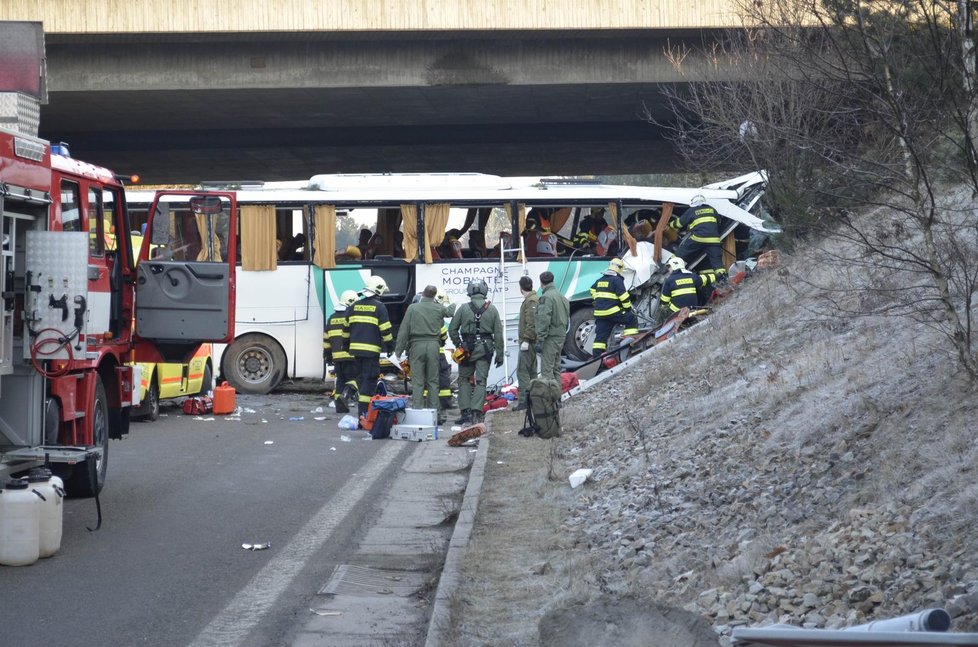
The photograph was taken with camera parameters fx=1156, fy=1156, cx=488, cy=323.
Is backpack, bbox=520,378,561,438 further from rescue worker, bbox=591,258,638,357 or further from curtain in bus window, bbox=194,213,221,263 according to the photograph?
rescue worker, bbox=591,258,638,357

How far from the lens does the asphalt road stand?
6.18m

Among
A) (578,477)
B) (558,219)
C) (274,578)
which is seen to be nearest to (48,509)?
(274,578)

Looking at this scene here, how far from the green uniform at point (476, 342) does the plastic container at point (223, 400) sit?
3.59 m

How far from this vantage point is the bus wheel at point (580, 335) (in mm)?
20734

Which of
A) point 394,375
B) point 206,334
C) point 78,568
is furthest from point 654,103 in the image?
point 78,568

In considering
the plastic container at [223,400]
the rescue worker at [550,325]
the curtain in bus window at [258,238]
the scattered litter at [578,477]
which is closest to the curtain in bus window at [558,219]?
the curtain in bus window at [258,238]

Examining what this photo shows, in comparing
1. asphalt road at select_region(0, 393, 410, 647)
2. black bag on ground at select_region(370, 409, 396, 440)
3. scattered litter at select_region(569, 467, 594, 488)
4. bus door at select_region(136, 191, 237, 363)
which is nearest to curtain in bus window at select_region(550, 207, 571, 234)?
black bag on ground at select_region(370, 409, 396, 440)

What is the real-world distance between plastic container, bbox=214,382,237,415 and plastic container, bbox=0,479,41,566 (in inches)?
393

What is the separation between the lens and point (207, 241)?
1059 centimetres

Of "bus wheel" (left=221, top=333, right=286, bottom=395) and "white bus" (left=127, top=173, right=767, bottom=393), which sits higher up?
"white bus" (left=127, top=173, right=767, bottom=393)

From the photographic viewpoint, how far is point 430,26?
19891 millimetres

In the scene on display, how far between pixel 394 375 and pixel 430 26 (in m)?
6.15

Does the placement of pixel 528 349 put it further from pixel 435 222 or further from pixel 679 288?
pixel 435 222

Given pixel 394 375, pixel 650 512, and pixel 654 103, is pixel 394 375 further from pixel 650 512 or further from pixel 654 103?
pixel 650 512
